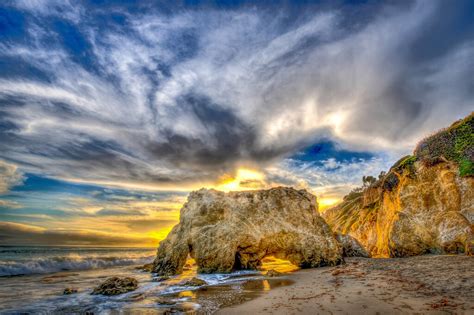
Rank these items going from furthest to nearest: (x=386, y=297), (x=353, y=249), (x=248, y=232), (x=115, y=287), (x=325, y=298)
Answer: (x=353, y=249)
(x=248, y=232)
(x=115, y=287)
(x=325, y=298)
(x=386, y=297)

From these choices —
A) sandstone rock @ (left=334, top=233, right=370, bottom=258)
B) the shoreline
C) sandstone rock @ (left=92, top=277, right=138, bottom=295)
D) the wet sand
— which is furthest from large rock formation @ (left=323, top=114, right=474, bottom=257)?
sandstone rock @ (left=92, top=277, right=138, bottom=295)

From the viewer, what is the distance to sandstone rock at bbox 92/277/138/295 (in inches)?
435

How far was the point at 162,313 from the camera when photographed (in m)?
7.34

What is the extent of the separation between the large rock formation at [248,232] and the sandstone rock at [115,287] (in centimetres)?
561

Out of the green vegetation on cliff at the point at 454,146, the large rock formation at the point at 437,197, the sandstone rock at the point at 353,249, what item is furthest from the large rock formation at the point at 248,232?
the green vegetation on cliff at the point at 454,146

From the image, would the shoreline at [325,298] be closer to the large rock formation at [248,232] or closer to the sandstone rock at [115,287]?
the sandstone rock at [115,287]

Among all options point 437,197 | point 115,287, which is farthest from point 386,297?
point 437,197

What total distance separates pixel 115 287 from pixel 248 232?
29.4 ft

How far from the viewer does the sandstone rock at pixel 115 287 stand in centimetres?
1105

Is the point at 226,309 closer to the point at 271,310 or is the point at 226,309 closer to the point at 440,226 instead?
the point at 271,310

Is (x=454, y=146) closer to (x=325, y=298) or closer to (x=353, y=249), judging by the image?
(x=353, y=249)

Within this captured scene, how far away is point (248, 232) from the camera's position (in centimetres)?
1756

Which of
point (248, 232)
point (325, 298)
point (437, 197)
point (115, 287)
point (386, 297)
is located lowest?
point (115, 287)

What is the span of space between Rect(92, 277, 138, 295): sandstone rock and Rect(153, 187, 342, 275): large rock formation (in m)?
5.61
